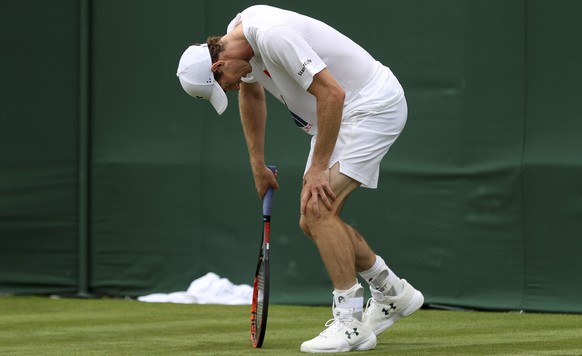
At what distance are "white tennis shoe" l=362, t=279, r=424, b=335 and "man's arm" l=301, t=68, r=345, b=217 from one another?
614 millimetres

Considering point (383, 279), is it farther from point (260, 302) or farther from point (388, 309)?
point (260, 302)

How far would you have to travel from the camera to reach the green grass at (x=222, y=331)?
5.41 meters

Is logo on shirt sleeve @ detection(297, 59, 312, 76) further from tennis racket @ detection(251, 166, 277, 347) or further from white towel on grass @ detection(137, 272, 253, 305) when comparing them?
white towel on grass @ detection(137, 272, 253, 305)

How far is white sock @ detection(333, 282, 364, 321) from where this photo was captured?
5215 millimetres

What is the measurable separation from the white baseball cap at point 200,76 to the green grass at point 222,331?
42.2 inches

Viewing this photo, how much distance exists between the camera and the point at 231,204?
872cm

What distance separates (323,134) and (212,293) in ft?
11.8

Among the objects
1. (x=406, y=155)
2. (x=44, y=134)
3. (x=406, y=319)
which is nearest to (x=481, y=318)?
(x=406, y=319)

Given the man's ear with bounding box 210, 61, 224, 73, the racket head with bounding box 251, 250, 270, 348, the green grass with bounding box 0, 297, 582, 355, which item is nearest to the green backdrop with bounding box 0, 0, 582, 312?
the green grass with bounding box 0, 297, 582, 355

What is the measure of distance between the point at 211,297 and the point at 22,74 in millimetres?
2271

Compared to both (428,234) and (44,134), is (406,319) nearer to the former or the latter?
(428,234)

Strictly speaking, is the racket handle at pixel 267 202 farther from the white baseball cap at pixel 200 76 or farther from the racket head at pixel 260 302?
the white baseball cap at pixel 200 76

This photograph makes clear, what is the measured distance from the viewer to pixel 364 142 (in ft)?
17.4

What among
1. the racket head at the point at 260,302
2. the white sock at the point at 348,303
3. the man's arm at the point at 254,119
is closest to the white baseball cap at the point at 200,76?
the man's arm at the point at 254,119
